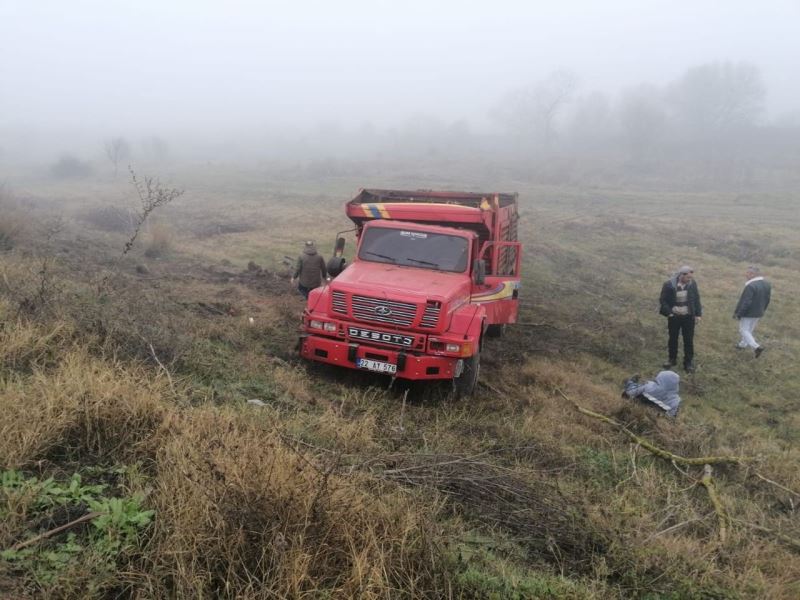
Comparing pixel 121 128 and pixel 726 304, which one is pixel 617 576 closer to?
pixel 726 304

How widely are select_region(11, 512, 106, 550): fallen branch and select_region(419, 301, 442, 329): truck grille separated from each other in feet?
13.3

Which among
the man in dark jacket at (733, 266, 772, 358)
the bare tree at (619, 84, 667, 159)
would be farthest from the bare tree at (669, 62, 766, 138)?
the man in dark jacket at (733, 266, 772, 358)

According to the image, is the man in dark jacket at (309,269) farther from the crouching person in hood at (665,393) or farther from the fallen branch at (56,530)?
the fallen branch at (56,530)

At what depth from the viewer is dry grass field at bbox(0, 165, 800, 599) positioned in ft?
8.59

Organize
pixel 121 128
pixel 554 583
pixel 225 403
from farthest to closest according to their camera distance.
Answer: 1. pixel 121 128
2. pixel 225 403
3. pixel 554 583

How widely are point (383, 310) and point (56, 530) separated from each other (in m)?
4.16

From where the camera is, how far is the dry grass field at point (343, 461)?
2619 mm

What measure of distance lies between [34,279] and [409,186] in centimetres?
3340

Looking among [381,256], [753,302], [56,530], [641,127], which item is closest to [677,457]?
[381,256]

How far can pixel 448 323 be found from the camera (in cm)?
638

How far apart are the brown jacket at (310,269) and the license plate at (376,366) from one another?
131 inches

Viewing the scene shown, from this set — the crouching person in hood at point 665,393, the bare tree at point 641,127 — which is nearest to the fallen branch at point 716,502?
the crouching person in hood at point 665,393

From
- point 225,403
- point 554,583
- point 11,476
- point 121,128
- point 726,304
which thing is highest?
point 121,128

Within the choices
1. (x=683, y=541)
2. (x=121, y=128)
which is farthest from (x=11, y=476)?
(x=121, y=128)
